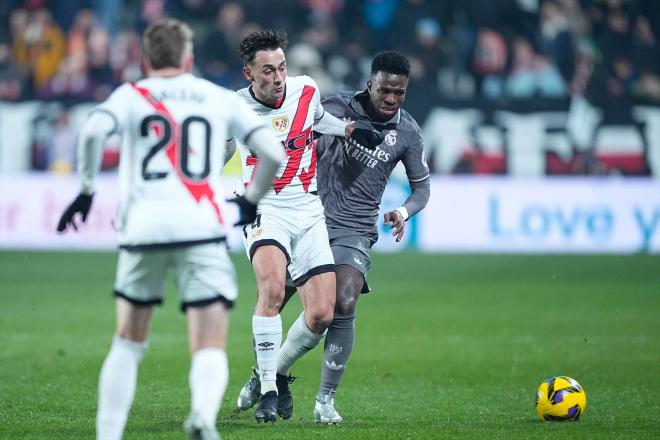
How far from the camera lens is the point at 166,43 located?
5.42 m

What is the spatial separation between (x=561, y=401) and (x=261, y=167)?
2.93 m

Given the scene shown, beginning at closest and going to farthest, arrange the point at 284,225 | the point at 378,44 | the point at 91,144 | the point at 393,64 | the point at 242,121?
the point at 91,144 < the point at 242,121 < the point at 284,225 < the point at 393,64 < the point at 378,44

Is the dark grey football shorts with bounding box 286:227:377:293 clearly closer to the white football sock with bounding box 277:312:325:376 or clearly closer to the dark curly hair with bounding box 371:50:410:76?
the white football sock with bounding box 277:312:325:376

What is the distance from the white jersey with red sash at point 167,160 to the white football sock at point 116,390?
0.50 m

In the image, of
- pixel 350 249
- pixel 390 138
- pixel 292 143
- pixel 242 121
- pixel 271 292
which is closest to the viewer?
pixel 242 121

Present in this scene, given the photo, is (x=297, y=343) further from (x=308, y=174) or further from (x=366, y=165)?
(x=366, y=165)

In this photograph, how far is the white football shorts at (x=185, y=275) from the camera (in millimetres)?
5461

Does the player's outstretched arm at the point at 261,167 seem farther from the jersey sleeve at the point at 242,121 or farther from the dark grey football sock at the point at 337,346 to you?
the dark grey football sock at the point at 337,346

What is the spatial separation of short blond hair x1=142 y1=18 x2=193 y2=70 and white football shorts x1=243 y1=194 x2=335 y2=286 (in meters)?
2.32

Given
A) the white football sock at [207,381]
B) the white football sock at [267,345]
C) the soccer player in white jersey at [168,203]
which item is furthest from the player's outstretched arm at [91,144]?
the white football sock at [267,345]

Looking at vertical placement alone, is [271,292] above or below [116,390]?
above

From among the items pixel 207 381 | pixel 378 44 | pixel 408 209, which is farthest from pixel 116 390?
pixel 378 44

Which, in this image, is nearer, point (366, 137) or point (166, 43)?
point (166, 43)

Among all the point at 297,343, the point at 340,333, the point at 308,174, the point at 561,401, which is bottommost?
the point at 561,401
